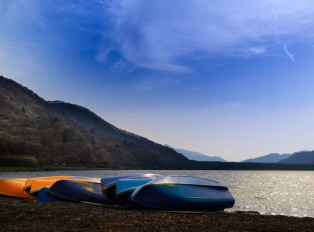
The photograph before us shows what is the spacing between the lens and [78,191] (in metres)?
15.5

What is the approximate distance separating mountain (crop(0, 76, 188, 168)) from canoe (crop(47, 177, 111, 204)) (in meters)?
78.4

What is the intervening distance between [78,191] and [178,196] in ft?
16.9

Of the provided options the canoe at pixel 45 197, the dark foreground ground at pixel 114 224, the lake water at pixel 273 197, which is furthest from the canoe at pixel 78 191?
the lake water at pixel 273 197

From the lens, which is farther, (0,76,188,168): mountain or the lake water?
(0,76,188,168): mountain

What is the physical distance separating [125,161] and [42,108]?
161 ft

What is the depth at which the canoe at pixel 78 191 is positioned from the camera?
49.6ft

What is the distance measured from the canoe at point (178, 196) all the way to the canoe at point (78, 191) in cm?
264

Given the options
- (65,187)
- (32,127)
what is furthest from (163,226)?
(32,127)

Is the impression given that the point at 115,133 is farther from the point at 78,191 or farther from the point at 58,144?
the point at 78,191

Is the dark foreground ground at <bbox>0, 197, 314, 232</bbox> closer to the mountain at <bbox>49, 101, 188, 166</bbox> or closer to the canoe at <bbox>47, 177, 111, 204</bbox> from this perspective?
the canoe at <bbox>47, 177, 111, 204</bbox>

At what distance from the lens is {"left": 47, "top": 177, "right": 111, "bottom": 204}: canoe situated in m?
15.1

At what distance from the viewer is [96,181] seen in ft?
55.7

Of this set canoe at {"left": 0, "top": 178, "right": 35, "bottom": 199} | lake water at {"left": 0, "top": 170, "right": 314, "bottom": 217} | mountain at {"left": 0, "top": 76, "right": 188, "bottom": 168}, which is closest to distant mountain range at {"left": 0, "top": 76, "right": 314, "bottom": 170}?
mountain at {"left": 0, "top": 76, "right": 188, "bottom": 168}

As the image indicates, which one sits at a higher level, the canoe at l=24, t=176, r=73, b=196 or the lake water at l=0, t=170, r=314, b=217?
the canoe at l=24, t=176, r=73, b=196
